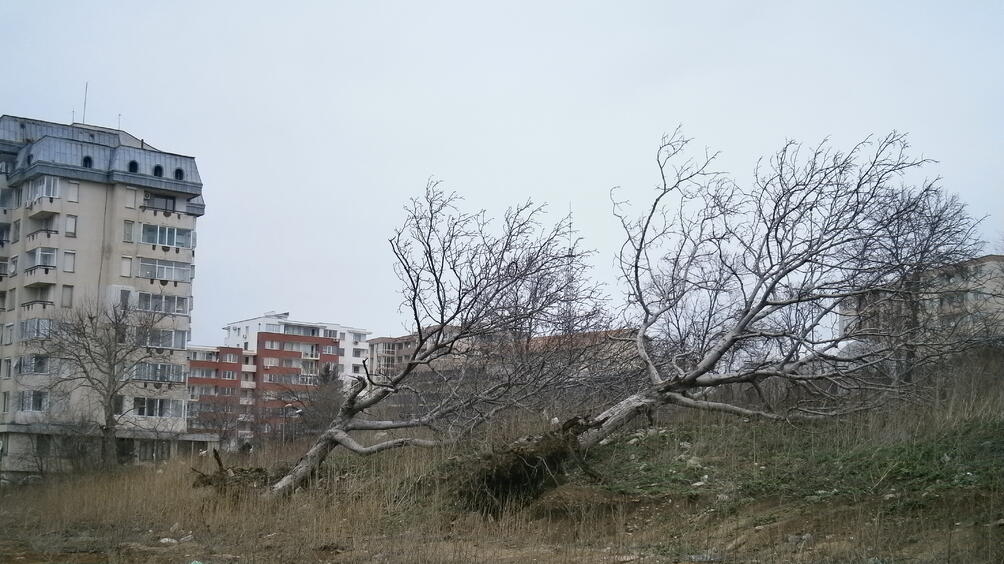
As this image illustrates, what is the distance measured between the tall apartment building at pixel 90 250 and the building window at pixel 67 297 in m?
0.07

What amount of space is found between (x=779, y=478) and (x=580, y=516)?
2645mm

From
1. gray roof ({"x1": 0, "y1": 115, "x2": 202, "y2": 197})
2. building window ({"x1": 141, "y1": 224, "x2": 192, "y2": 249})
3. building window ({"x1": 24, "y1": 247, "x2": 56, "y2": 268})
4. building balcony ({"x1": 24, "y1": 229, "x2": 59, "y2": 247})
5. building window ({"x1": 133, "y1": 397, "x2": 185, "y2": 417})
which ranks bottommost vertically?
building window ({"x1": 133, "y1": 397, "x2": 185, "y2": 417})

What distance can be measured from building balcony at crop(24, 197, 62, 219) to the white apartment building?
62.7 m

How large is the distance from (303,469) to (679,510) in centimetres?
805

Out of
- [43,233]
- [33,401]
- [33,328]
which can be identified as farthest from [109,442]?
[43,233]

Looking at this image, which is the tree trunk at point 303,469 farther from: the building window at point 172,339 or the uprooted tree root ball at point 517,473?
the building window at point 172,339

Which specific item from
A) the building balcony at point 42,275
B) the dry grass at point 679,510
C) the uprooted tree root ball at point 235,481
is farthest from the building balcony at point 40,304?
the uprooted tree root ball at point 235,481

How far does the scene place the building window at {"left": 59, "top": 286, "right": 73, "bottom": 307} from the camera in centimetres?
5059

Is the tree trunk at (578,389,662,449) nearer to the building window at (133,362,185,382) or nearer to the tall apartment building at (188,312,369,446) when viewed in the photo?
the building window at (133,362,185,382)

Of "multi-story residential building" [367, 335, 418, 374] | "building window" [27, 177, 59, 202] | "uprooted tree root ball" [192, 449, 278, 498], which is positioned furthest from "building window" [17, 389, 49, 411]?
"uprooted tree root ball" [192, 449, 278, 498]

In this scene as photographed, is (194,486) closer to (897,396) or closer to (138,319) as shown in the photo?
(897,396)

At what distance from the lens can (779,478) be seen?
11.8 metres

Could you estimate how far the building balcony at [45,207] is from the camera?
5041cm

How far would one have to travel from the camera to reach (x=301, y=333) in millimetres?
117000
